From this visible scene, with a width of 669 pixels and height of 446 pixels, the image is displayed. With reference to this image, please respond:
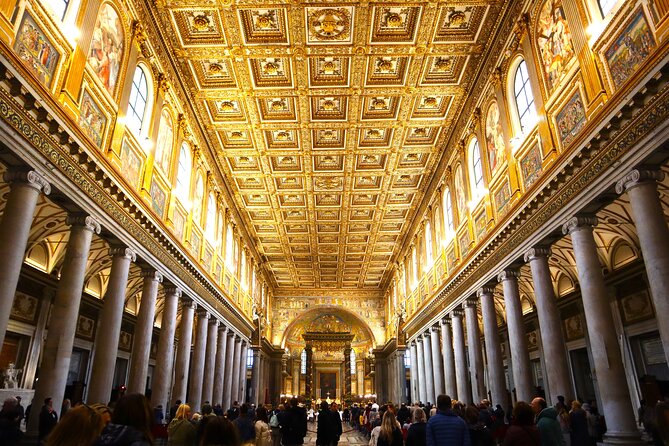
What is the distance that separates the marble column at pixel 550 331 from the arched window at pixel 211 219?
43.4ft

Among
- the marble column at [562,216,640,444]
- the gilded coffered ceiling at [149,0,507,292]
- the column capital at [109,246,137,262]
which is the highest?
the gilded coffered ceiling at [149,0,507,292]

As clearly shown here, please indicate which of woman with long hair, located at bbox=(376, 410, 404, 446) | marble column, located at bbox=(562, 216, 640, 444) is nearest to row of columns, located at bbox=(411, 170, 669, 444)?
marble column, located at bbox=(562, 216, 640, 444)

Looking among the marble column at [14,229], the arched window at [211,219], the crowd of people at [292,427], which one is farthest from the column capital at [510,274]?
the arched window at [211,219]

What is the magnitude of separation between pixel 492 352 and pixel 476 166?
21.6 ft

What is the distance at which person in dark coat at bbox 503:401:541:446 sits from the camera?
4.30 meters

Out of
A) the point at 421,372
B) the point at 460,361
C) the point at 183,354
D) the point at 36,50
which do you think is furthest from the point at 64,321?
the point at 421,372

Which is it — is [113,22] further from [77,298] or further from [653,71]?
[653,71]

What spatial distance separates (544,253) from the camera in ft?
40.8

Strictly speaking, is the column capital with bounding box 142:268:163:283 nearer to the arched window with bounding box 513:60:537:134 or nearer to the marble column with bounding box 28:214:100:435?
the marble column with bounding box 28:214:100:435

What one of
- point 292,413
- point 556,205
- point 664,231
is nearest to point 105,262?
point 292,413

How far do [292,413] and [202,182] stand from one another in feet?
41.9

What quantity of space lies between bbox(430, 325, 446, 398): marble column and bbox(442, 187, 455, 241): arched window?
17.3ft

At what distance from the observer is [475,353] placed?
695 inches

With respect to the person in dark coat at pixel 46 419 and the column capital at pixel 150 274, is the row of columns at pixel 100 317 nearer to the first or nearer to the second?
the column capital at pixel 150 274
